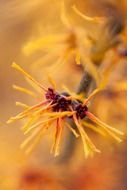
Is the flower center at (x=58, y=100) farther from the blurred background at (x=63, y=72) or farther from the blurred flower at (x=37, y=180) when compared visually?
the blurred flower at (x=37, y=180)

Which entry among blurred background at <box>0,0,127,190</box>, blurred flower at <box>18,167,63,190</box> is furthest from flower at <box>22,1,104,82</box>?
blurred flower at <box>18,167,63,190</box>

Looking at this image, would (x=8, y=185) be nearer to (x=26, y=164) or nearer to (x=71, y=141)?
(x=26, y=164)

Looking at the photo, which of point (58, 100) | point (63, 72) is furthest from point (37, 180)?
point (58, 100)

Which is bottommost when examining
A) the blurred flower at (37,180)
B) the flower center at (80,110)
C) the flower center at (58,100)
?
the flower center at (80,110)

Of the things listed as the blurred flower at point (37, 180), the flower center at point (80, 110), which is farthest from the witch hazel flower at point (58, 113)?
the blurred flower at point (37, 180)

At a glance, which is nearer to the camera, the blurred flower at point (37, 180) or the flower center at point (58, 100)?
the flower center at point (58, 100)

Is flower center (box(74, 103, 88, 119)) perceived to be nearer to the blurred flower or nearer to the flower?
the flower

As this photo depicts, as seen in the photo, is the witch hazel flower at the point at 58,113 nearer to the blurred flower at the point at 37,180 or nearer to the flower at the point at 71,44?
the flower at the point at 71,44

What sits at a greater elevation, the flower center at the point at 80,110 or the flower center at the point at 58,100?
the flower center at the point at 58,100
